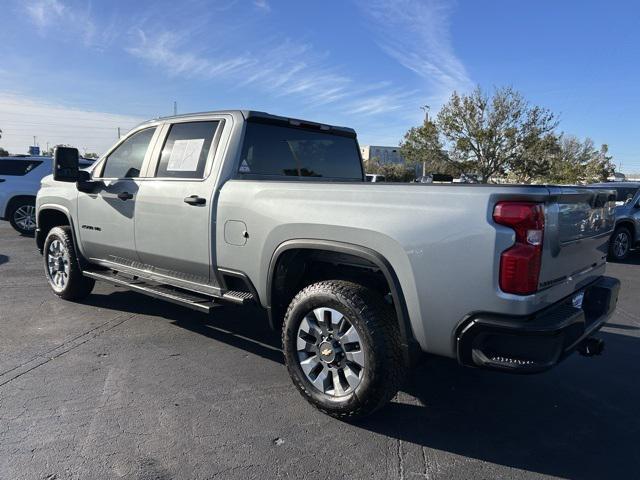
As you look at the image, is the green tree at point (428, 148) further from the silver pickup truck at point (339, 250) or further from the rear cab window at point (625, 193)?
the silver pickup truck at point (339, 250)

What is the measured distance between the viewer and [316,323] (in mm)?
3207

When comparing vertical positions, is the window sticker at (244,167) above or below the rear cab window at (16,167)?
above

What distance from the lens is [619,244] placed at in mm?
9883

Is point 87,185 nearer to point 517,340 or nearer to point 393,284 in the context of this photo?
point 393,284

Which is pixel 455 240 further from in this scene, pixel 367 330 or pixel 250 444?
pixel 250 444

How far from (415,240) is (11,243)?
10.1 m

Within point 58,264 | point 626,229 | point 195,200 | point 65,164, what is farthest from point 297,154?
point 626,229

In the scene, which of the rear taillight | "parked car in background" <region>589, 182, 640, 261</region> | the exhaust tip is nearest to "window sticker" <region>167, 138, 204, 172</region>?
the rear taillight

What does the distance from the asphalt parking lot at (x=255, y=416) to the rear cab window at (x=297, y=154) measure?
1.60 metres

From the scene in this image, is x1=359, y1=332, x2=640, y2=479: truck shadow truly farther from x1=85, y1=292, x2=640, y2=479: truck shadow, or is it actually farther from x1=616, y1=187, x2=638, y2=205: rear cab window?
x1=616, y1=187, x2=638, y2=205: rear cab window

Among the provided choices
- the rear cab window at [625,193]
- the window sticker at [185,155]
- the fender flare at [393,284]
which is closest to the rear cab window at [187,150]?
the window sticker at [185,155]

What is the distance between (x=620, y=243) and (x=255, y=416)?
948 centimetres

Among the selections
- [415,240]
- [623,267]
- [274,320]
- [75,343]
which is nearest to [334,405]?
[274,320]

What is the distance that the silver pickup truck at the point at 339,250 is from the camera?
8.16 feet
